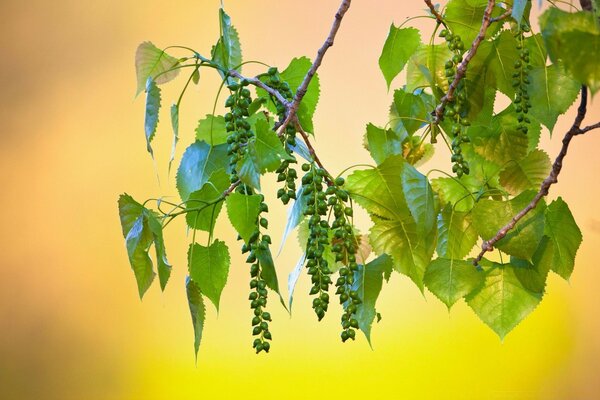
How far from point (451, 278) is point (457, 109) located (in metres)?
0.10

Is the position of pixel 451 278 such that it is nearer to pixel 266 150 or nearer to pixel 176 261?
pixel 266 150

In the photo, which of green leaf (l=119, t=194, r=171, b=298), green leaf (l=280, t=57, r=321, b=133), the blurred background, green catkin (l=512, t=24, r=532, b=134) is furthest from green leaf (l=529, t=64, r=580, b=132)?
the blurred background

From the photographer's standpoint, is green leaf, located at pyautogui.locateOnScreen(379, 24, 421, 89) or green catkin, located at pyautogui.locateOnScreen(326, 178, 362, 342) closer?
green catkin, located at pyautogui.locateOnScreen(326, 178, 362, 342)

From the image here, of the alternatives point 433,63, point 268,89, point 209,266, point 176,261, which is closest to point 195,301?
point 209,266

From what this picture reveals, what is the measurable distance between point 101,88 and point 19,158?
247 mm

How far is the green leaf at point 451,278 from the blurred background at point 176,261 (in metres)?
1.22

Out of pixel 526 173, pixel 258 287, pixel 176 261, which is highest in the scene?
pixel 176 261

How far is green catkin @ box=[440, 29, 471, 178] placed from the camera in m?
0.49

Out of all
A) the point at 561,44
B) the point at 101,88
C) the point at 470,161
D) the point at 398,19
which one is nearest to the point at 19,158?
the point at 101,88

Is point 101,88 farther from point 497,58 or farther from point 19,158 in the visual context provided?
point 497,58

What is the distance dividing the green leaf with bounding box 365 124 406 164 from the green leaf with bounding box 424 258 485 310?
0.08 metres

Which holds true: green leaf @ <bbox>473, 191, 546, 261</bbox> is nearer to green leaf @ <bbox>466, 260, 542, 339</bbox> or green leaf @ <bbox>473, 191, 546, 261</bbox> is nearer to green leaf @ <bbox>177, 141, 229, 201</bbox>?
green leaf @ <bbox>466, 260, 542, 339</bbox>

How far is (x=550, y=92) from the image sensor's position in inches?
19.5

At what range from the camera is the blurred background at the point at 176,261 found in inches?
68.6
